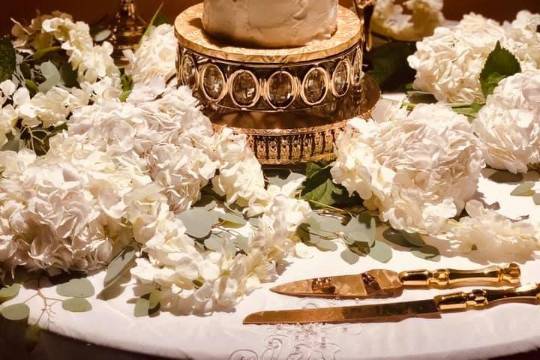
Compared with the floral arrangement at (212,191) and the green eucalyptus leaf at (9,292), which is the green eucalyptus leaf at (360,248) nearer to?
the floral arrangement at (212,191)

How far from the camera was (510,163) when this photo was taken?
3.16 ft

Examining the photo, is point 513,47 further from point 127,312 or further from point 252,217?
point 127,312

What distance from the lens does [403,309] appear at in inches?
29.6

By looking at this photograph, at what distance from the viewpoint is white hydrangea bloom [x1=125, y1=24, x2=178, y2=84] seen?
1126 mm

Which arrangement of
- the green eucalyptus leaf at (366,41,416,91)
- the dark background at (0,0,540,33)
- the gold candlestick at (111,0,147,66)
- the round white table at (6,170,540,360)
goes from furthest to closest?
the dark background at (0,0,540,33) → the gold candlestick at (111,0,147,66) → the green eucalyptus leaf at (366,41,416,91) → the round white table at (6,170,540,360)

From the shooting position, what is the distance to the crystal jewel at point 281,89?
955 mm

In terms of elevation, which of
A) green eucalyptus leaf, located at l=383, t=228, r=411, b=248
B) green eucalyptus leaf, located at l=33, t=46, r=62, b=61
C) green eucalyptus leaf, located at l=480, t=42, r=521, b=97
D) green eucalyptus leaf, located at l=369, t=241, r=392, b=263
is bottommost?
green eucalyptus leaf, located at l=383, t=228, r=411, b=248

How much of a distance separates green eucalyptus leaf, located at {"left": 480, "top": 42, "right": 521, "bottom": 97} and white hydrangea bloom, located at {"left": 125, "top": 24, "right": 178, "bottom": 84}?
40cm

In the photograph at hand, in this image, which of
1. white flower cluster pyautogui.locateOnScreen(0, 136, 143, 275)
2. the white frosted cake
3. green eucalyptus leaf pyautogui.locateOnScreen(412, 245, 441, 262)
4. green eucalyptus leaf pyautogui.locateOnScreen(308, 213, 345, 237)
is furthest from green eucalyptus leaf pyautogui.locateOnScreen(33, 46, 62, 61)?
green eucalyptus leaf pyautogui.locateOnScreen(412, 245, 441, 262)

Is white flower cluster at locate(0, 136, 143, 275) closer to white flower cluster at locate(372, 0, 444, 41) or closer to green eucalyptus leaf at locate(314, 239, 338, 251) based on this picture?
green eucalyptus leaf at locate(314, 239, 338, 251)

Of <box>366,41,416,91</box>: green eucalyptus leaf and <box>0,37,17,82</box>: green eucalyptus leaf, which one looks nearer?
<box>0,37,17,82</box>: green eucalyptus leaf

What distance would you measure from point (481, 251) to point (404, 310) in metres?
0.14

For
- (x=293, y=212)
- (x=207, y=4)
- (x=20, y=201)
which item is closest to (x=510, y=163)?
(x=293, y=212)

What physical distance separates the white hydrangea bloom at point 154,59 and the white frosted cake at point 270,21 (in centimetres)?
16
